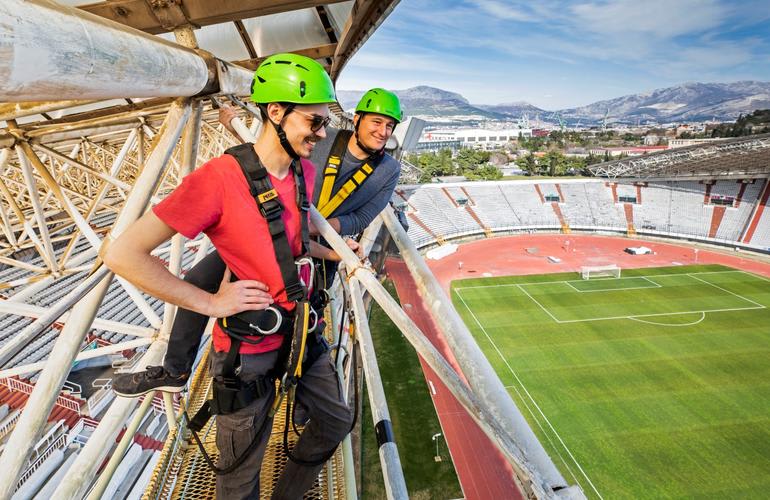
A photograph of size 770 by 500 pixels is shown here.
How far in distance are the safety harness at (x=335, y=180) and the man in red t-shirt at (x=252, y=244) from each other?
867mm

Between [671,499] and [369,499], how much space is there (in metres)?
7.59

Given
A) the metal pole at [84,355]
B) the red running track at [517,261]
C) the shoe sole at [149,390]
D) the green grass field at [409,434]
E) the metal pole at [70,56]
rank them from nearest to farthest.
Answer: the metal pole at [70,56] < the shoe sole at [149,390] < the metal pole at [84,355] < the green grass field at [409,434] < the red running track at [517,261]

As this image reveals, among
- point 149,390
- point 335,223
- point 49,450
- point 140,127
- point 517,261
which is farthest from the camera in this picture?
point 517,261

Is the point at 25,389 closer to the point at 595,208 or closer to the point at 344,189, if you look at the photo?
the point at 344,189

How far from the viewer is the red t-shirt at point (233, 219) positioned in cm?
163

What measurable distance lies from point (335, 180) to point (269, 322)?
162 cm

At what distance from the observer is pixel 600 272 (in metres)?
24.9

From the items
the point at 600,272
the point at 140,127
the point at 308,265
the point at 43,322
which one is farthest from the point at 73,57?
the point at 600,272

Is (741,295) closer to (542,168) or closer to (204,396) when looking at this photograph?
(204,396)

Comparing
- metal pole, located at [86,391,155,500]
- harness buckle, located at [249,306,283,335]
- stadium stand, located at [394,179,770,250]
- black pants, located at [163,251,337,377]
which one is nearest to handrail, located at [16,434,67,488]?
metal pole, located at [86,391,155,500]

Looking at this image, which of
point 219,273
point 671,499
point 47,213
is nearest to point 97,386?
point 47,213

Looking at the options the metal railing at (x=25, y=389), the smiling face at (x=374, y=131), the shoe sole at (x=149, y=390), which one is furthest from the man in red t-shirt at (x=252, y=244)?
the metal railing at (x=25, y=389)

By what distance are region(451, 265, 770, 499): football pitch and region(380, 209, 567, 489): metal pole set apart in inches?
429

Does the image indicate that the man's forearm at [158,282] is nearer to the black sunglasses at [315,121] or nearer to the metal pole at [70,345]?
the metal pole at [70,345]
